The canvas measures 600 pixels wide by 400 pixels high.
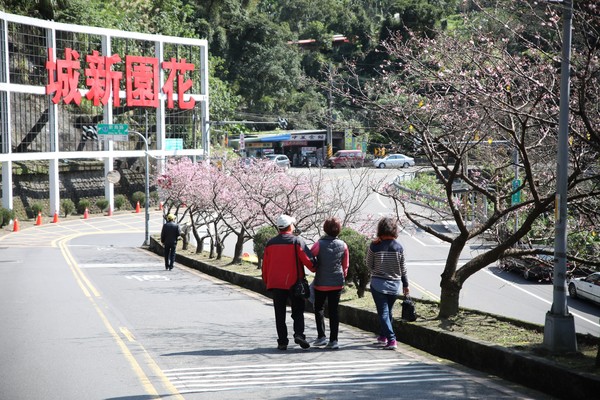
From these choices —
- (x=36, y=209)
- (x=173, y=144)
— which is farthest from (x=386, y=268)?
(x=173, y=144)

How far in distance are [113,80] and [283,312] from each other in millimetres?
44852

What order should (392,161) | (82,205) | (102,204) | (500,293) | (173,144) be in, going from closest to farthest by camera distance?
(500,293) < (82,205) < (102,204) < (173,144) < (392,161)

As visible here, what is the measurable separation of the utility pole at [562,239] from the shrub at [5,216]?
4117 cm

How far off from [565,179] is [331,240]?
2.91 metres

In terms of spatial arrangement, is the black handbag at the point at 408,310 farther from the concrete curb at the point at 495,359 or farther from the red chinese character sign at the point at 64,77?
the red chinese character sign at the point at 64,77

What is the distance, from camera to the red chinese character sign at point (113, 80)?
159 ft

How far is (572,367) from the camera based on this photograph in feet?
25.0

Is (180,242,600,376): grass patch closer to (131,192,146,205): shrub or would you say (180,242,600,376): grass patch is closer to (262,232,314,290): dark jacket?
(262,232,314,290): dark jacket

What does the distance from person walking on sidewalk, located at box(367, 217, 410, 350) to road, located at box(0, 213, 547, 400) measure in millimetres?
613

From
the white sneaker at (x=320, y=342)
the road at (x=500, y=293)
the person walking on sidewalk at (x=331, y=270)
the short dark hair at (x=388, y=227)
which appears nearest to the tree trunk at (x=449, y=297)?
the short dark hair at (x=388, y=227)

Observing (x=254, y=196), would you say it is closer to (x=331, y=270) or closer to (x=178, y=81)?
(x=331, y=270)

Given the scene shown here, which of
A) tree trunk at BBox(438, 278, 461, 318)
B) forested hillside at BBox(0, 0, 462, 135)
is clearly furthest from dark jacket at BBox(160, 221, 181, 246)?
forested hillside at BBox(0, 0, 462, 135)

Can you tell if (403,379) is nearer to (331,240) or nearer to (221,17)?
(331,240)

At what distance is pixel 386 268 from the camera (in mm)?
9859
